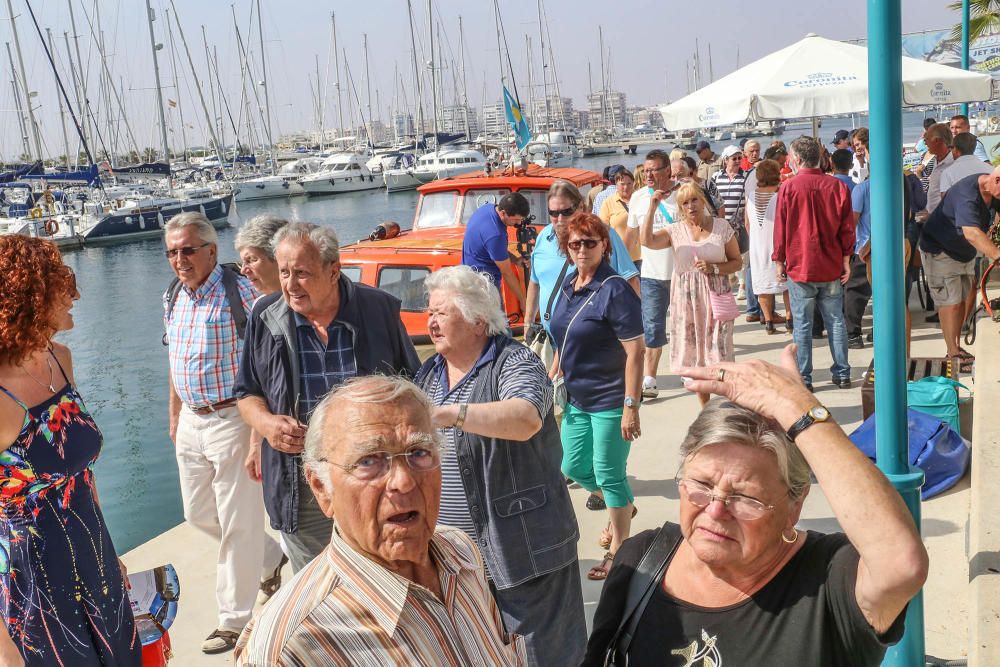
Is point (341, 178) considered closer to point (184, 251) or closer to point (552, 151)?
point (552, 151)

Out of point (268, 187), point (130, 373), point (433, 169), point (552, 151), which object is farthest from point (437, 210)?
point (552, 151)

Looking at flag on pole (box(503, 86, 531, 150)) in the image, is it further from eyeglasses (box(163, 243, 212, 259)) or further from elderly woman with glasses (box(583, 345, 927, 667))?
elderly woman with glasses (box(583, 345, 927, 667))

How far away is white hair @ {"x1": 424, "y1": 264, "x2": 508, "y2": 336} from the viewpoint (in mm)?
3234

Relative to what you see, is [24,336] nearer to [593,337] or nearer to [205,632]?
[205,632]

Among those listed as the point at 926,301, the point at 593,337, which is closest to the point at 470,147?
the point at 926,301

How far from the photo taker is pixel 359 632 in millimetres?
1707

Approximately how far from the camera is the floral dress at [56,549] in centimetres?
275

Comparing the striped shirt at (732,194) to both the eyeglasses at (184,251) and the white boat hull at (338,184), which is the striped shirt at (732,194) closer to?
the eyeglasses at (184,251)

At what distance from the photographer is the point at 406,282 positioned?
7965 millimetres

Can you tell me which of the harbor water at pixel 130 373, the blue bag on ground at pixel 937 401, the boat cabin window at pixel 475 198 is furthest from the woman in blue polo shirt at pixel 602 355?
the boat cabin window at pixel 475 198

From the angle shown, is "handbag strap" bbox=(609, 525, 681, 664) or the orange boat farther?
the orange boat

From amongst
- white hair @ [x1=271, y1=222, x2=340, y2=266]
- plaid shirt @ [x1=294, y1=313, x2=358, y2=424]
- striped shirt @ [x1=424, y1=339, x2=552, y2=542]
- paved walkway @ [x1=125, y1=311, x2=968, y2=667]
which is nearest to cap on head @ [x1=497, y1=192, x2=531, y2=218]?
paved walkway @ [x1=125, y1=311, x2=968, y2=667]

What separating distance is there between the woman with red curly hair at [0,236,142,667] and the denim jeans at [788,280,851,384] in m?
5.42

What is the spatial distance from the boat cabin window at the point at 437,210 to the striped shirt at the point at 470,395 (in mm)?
6715
